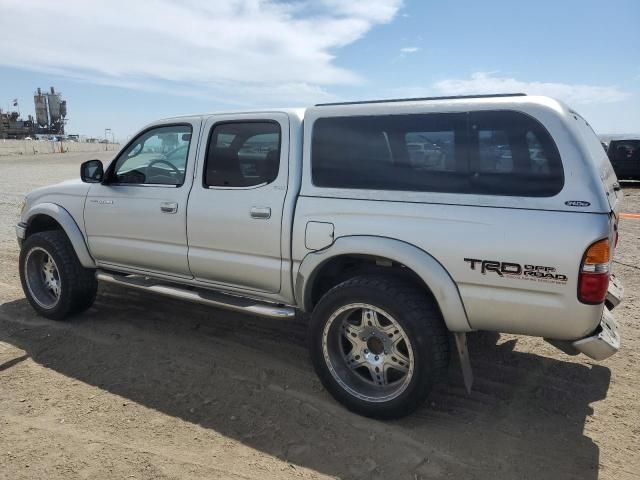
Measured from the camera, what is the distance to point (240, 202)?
12.0ft

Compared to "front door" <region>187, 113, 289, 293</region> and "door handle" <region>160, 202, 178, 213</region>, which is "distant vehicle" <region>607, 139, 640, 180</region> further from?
"door handle" <region>160, 202, 178, 213</region>

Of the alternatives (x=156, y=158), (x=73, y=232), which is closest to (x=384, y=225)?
(x=156, y=158)

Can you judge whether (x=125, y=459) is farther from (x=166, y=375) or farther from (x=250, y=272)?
(x=250, y=272)

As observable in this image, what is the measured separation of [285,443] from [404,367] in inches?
33.2

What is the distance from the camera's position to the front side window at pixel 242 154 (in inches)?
144

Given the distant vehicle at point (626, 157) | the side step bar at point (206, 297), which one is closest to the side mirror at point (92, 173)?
the side step bar at point (206, 297)

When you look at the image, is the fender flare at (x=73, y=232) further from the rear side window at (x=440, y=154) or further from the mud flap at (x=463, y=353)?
the mud flap at (x=463, y=353)

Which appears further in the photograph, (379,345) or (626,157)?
(626,157)

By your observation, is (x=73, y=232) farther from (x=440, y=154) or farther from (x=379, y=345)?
(x=440, y=154)

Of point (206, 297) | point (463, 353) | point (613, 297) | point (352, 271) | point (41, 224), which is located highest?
point (41, 224)

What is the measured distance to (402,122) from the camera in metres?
3.17

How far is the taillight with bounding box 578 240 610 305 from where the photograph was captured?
2566 millimetres

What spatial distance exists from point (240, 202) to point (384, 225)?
1133 mm

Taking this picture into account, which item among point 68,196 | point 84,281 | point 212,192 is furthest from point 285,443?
point 68,196
